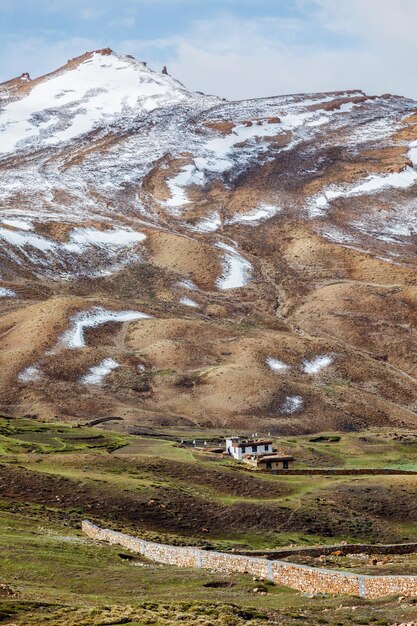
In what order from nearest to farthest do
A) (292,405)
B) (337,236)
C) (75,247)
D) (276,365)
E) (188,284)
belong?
1. (292,405)
2. (276,365)
3. (188,284)
4. (75,247)
5. (337,236)

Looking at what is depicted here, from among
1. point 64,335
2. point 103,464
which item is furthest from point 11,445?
point 64,335

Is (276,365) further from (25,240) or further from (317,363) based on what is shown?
(25,240)

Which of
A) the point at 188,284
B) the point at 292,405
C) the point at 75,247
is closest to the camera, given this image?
the point at 292,405

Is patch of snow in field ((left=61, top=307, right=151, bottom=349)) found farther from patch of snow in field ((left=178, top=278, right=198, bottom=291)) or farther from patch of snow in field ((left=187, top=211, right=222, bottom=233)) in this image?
patch of snow in field ((left=187, top=211, right=222, bottom=233))

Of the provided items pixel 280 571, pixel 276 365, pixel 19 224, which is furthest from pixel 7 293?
pixel 280 571

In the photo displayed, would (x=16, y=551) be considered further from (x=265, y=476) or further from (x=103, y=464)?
(x=265, y=476)

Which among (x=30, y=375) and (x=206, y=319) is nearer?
(x=30, y=375)

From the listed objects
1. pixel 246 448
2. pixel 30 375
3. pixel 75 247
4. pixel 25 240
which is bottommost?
pixel 246 448
